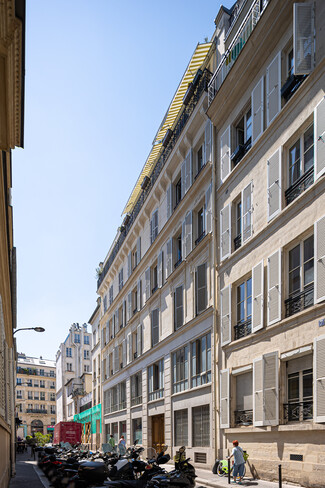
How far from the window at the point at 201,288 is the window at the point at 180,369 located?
2599mm

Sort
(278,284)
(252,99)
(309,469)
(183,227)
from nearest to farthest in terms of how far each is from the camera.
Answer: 1. (309,469)
2. (278,284)
3. (252,99)
4. (183,227)

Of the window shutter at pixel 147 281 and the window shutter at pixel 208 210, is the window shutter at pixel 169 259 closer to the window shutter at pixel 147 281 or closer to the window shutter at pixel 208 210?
the window shutter at pixel 147 281

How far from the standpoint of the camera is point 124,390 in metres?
39.5

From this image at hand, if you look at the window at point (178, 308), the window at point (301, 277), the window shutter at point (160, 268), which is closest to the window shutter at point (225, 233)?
the window at point (301, 277)

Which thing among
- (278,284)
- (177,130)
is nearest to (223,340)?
(278,284)

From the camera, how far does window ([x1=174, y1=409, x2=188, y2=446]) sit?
2416 centimetres

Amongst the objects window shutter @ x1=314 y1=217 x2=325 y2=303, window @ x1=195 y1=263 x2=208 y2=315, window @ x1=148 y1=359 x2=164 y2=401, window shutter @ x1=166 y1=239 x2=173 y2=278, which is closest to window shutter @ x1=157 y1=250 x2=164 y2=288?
window shutter @ x1=166 y1=239 x2=173 y2=278

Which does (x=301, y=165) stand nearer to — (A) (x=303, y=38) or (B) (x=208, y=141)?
(A) (x=303, y=38)

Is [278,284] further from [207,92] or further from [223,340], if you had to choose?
[207,92]

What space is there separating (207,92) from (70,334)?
8011 centimetres

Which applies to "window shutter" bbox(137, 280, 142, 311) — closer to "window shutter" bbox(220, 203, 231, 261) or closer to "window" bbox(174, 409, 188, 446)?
"window" bbox(174, 409, 188, 446)

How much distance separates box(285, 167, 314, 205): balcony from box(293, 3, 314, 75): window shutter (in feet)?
9.22

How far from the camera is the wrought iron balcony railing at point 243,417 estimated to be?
17328 millimetres

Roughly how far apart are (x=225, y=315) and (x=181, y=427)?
8.03 meters
